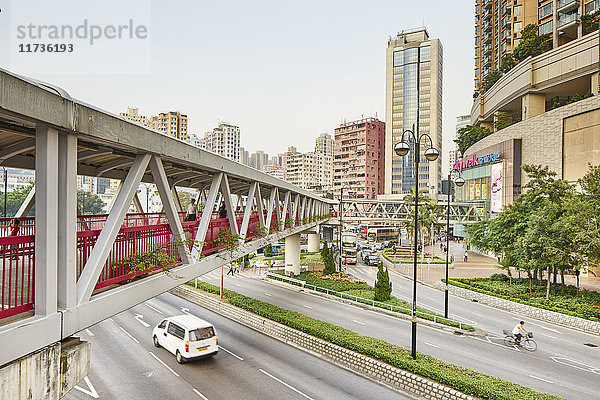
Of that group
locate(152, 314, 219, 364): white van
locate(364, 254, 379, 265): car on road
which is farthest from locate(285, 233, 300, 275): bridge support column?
locate(152, 314, 219, 364): white van

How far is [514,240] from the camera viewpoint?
1014 inches

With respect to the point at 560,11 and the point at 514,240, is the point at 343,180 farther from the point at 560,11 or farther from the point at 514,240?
the point at 514,240

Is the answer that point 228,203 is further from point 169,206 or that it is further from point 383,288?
point 383,288

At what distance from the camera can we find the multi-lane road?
12.6 meters

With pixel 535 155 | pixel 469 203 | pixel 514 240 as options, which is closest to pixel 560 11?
pixel 535 155

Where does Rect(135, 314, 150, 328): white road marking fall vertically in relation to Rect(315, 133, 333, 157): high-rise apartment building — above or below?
below

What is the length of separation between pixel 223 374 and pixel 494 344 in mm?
12295

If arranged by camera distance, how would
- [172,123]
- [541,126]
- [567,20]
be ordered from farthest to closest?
[172,123] < [567,20] < [541,126]

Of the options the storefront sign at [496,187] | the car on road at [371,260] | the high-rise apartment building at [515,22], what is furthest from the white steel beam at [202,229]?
the high-rise apartment building at [515,22]

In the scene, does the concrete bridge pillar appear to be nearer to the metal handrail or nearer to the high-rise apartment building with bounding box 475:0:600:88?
the metal handrail

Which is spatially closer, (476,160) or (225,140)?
(476,160)

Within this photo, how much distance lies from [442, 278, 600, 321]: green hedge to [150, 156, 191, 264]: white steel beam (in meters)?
21.0

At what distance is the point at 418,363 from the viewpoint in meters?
12.9

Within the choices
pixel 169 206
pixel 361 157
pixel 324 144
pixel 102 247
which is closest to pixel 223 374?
pixel 169 206
